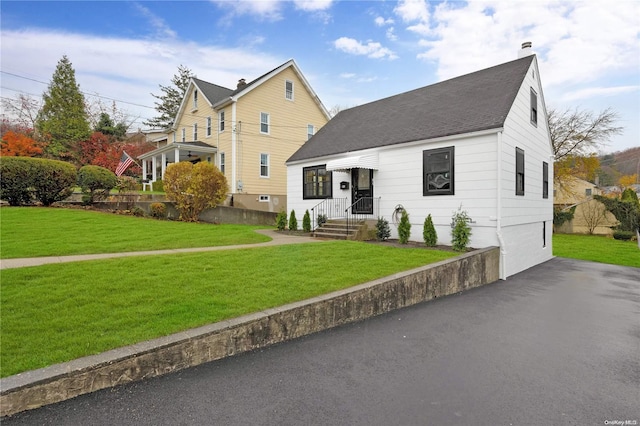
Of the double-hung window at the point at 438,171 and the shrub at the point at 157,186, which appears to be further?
the shrub at the point at 157,186

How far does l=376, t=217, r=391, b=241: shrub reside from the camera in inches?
422

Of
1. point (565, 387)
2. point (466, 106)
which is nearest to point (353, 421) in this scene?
point (565, 387)

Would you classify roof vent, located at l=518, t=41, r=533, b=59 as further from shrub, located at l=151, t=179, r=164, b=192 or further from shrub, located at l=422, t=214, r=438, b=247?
shrub, located at l=151, t=179, r=164, b=192

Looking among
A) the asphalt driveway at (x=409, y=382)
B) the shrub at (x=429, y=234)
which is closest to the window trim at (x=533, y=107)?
the shrub at (x=429, y=234)

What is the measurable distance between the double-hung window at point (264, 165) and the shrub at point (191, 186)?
6190mm

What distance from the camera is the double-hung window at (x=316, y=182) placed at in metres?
13.1

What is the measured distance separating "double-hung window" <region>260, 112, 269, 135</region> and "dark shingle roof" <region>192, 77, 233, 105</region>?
11.3 ft

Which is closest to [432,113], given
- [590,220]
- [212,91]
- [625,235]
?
[212,91]

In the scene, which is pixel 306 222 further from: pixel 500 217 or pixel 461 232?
pixel 500 217

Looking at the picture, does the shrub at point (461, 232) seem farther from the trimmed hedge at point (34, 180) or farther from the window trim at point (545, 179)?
the trimmed hedge at point (34, 180)

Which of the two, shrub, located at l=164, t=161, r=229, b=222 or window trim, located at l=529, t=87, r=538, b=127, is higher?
window trim, located at l=529, t=87, r=538, b=127

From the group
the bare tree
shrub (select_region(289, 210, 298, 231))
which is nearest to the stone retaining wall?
shrub (select_region(289, 210, 298, 231))

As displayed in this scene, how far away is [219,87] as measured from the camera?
23.6 meters

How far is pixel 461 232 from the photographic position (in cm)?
854
